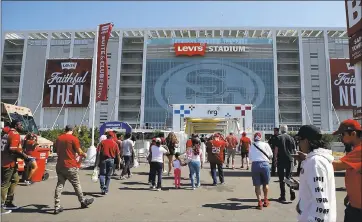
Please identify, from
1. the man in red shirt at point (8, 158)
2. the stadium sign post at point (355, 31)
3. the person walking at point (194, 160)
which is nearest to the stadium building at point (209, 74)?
the person walking at point (194, 160)

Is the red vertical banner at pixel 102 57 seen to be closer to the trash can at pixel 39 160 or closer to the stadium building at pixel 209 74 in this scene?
the trash can at pixel 39 160

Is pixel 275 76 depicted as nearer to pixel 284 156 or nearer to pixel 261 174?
pixel 284 156

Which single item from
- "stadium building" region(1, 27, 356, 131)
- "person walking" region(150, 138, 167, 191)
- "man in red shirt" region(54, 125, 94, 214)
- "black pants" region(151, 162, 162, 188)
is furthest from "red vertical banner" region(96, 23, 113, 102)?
"stadium building" region(1, 27, 356, 131)

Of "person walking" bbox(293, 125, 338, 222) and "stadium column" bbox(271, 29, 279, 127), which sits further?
"stadium column" bbox(271, 29, 279, 127)

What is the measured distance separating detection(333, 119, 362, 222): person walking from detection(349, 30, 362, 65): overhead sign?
23.6 ft

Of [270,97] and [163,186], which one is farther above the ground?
[270,97]

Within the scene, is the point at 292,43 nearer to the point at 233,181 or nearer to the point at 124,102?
the point at 124,102

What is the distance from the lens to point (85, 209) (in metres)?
6.22

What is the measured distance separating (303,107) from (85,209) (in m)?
65.8

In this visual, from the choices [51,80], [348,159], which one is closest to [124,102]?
[51,80]

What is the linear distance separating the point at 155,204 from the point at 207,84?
60064mm

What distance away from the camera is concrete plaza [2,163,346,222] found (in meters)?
5.69

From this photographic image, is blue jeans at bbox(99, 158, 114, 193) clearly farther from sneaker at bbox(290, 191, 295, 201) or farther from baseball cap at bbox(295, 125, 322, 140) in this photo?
baseball cap at bbox(295, 125, 322, 140)

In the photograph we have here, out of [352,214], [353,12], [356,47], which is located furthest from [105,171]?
[356,47]
